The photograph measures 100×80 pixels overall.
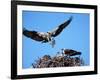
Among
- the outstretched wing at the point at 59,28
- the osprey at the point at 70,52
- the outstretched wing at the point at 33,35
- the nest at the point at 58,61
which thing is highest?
the outstretched wing at the point at 59,28

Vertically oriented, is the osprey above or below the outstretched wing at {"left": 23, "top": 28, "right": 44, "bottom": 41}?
below

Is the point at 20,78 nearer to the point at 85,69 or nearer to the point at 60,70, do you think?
the point at 60,70

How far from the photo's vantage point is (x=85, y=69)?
6.01 feet

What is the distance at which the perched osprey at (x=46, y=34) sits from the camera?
170cm

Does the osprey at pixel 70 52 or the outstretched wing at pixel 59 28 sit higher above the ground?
the outstretched wing at pixel 59 28

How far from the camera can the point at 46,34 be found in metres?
1.73

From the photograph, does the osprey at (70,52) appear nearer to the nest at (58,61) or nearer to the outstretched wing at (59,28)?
the nest at (58,61)

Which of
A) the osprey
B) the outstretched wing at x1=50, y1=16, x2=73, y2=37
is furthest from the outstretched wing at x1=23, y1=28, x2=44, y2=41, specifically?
the osprey

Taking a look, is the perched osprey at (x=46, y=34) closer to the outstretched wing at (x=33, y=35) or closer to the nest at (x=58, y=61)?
the outstretched wing at (x=33, y=35)

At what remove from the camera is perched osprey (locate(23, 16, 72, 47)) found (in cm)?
170

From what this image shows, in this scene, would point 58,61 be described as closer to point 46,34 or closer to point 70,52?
point 70,52

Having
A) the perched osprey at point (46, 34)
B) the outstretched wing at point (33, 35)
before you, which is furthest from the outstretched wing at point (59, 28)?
the outstretched wing at point (33, 35)

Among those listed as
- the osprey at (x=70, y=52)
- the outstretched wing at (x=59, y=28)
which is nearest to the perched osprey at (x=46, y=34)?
the outstretched wing at (x=59, y=28)

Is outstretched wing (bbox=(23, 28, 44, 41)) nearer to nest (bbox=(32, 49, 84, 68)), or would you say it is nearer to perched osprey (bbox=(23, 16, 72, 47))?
perched osprey (bbox=(23, 16, 72, 47))
